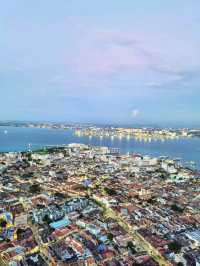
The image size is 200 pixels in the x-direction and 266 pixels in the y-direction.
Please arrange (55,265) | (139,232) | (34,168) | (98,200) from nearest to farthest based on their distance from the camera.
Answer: (55,265)
(139,232)
(98,200)
(34,168)

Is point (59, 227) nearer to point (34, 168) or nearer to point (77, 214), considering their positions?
point (77, 214)

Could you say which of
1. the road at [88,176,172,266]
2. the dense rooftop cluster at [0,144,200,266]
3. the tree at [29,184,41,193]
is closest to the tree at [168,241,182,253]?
the dense rooftop cluster at [0,144,200,266]

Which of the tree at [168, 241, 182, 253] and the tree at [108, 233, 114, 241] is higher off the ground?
A: the tree at [108, 233, 114, 241]

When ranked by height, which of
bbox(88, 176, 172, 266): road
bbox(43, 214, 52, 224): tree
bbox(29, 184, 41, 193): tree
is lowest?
bbox(88, 176, 172, 266): road

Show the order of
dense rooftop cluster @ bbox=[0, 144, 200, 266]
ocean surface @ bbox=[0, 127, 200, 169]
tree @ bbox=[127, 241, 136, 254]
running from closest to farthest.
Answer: dense rooftop cluster @ bbox=[0, 144, 200, 266], tree @ bbox=[127, 241, 136, 254], ocean surface @ bbox=[0, 127, 200, 169]

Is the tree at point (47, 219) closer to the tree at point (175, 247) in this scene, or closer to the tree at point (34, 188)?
the tree at point (34, 188)

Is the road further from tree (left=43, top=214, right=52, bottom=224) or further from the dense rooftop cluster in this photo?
tree (left=43, top=214, right=52, bottom=224)

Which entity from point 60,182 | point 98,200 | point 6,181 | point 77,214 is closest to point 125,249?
point 77,214

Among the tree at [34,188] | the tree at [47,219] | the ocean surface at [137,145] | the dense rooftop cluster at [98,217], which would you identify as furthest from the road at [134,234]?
the ocean surface at [137,145]

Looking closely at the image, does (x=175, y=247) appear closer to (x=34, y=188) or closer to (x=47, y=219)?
(x=47, y=219)
